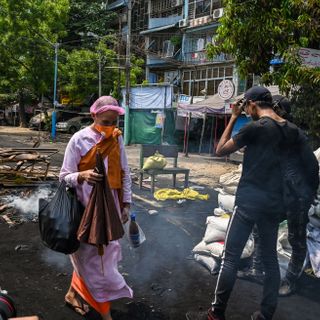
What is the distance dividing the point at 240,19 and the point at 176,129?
17.1 m

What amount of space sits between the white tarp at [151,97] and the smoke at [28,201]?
48.6 feet

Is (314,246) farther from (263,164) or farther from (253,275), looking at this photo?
(263,164)

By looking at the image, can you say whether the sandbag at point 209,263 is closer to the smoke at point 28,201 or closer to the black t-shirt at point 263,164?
the black t-shirt at point 263,164

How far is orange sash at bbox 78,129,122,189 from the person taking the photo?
329cm

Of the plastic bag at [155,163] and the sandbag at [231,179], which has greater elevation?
the sandbag at [231,179]

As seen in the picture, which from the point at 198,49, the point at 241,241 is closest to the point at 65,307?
the point at 241,241

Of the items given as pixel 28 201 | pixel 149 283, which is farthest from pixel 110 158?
pixel 28 201

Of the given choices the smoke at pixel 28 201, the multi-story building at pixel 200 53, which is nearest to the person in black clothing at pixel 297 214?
the smoke at pixel 28 201

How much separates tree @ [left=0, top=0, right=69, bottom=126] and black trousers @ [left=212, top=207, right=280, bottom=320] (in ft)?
92.1

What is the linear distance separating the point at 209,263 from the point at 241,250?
1468 millimetres

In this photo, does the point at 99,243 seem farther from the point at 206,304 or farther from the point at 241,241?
the point at 206,304

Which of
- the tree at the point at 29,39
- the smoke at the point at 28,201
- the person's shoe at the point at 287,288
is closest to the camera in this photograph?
the person's shoe at the point at 287,288

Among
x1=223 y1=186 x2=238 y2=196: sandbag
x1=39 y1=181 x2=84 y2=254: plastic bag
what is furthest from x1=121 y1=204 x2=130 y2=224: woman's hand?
x1=223 y1=186 x2=238 y2=196: sandbag

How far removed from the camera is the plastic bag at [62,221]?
3.15 meters
